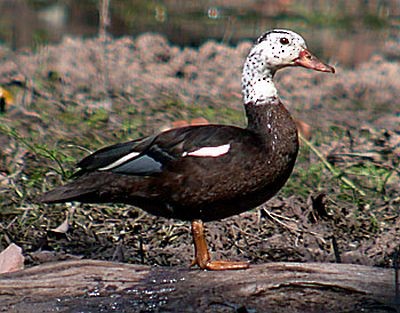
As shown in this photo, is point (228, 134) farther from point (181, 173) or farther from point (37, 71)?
point (37, 71)

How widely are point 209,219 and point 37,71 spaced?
13.5 feet

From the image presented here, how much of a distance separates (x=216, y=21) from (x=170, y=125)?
21.1ft

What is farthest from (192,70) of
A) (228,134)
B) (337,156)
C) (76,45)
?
(228,134)

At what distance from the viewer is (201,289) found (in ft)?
11.9

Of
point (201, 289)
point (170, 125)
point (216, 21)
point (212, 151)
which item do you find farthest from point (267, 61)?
point (216, 21)

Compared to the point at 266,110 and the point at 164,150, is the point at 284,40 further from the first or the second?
the point at 164,150

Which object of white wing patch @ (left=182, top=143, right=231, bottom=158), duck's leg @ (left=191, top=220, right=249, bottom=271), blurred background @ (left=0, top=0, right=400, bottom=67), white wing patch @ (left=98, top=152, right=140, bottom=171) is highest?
white wing patch @ (left=182, top=143, right=231, bottom=158)

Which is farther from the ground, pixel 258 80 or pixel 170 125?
pixel 258 80

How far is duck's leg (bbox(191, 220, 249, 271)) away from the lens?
385 centimetres

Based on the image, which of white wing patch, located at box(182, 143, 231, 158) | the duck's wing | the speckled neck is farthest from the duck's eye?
white wing patch, located at box(182, 143, 231, 158)

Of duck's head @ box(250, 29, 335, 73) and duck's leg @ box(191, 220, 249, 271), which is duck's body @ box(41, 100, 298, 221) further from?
duck's head @ box(250, 29, 335, 73)

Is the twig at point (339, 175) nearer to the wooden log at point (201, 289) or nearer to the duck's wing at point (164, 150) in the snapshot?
the duck's wing at point (164, 150)

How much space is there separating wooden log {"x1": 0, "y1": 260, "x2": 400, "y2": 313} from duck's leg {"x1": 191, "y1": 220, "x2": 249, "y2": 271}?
6 cm

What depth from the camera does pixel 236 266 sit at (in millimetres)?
3828
